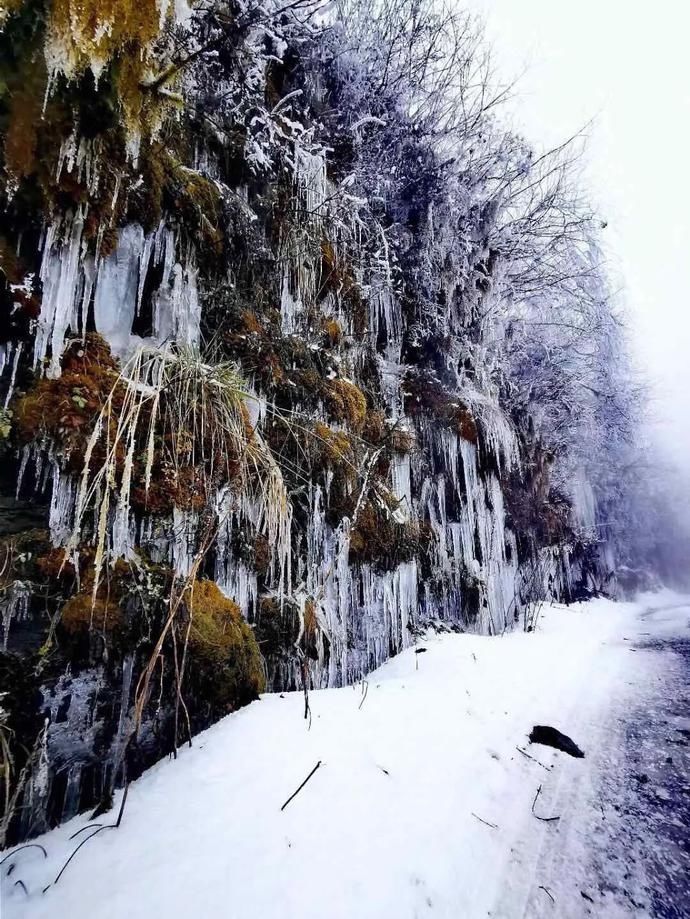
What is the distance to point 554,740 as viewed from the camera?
3.14 metres

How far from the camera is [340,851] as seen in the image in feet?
5.64

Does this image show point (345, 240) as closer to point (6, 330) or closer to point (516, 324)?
point (6, 330)

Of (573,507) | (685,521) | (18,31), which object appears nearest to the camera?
(18,31)

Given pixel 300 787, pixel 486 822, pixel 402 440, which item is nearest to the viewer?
pixel 300 787

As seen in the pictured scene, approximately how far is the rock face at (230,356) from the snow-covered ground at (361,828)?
321 mm

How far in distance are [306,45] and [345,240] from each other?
6.20 ft

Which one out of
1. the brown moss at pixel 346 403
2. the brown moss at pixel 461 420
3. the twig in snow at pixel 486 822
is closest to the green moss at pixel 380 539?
the brown moss at pixel 346 403

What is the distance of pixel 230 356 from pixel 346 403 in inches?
55.6

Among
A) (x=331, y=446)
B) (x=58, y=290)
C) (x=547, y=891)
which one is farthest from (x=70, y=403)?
(x=547, y=891)

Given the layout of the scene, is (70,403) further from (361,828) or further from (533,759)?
(533,759)

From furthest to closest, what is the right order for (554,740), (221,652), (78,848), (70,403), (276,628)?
(276,628) < (554,740) < (221,652) < (70,403) < (78,848)

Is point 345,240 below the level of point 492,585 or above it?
above

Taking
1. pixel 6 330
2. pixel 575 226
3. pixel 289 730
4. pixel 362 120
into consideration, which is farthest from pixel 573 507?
pixel 6 330

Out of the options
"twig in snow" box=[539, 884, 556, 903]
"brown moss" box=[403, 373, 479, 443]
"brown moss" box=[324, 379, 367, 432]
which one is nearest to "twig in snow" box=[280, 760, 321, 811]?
"twig in snow" box=[539, 884, 556, 903]
